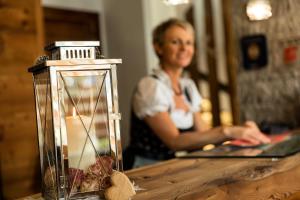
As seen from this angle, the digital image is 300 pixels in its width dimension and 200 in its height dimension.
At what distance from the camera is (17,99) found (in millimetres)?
2723

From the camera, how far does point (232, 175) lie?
1.19m

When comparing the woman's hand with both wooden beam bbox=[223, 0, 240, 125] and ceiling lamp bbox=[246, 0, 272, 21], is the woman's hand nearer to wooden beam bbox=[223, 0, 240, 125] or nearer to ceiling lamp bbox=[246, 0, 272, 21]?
ceiling lamp bbox=[246, 0, 272, 21]

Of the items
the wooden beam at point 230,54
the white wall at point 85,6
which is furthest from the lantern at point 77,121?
the white wall at point 85,6

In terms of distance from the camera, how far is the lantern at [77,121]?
0.91 metres

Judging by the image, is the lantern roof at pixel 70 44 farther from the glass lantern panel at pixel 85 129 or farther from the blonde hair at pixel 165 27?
the blonde hair at pixel 165 27

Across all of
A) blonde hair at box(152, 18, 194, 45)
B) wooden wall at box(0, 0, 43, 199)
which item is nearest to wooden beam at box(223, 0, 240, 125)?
blonde hair at box(152, 18, 194, 45)

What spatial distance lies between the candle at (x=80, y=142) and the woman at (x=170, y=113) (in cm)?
97

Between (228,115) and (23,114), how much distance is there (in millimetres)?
1821

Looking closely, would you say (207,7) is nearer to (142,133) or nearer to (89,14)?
(89,14)

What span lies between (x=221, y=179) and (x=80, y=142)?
0.39m

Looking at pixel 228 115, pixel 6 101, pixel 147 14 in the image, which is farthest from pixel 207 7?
pixel 6 101

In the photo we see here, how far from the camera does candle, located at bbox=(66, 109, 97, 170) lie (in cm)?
93

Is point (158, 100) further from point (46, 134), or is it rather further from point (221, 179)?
point (46, 134)

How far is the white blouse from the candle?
1.07 metres
